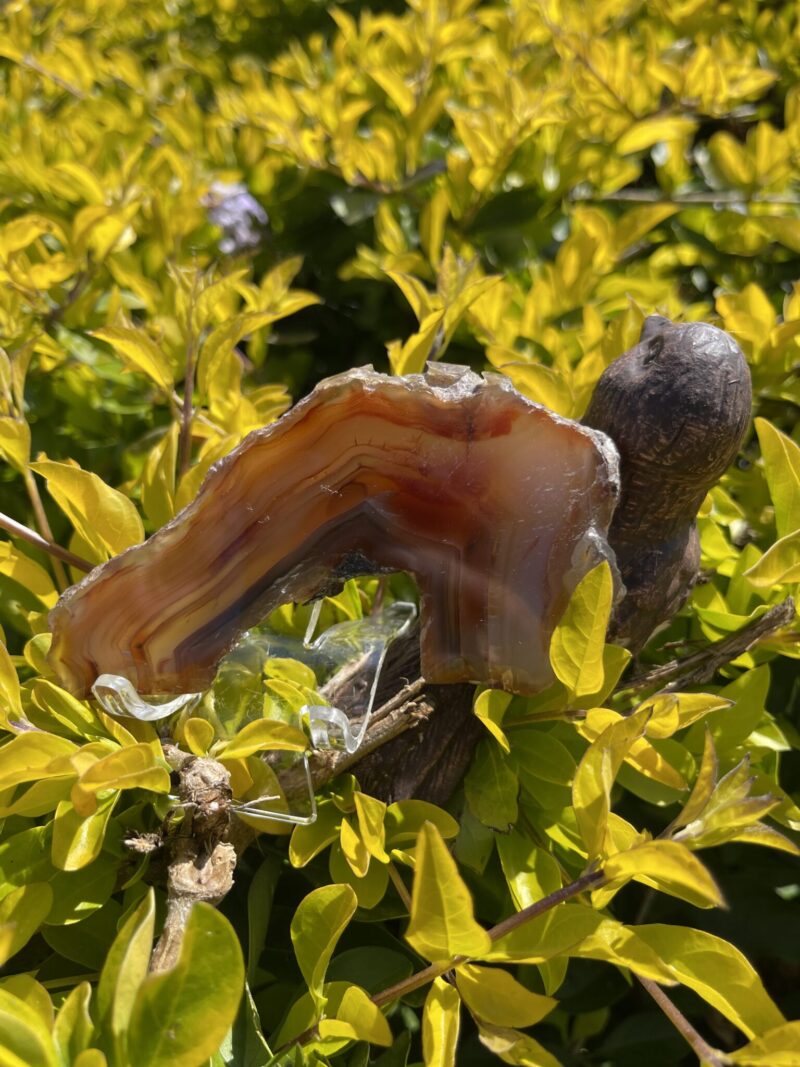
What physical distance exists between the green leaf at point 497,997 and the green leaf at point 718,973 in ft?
0.28

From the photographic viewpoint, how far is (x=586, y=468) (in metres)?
0.63

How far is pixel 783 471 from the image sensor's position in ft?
2.54

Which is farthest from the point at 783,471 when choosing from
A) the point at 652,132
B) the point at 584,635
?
the point at 652,132

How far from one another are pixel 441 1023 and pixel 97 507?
0.48m

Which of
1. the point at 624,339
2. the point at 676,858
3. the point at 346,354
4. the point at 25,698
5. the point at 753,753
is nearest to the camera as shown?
the point at 676,858

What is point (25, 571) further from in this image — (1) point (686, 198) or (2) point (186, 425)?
(1) point (686, 198)

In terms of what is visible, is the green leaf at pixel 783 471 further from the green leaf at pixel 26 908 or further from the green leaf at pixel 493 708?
the green leaf at pixel 26 908

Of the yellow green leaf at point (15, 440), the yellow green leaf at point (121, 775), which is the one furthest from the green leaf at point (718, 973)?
the yellow green leaf at point (15, 440)

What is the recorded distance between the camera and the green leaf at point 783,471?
770 mm

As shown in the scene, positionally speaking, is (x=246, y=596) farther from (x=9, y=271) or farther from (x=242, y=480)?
(x=9, y=271)

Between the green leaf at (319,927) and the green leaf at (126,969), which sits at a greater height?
the green leaf at (126,969)

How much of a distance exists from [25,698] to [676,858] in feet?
1.76

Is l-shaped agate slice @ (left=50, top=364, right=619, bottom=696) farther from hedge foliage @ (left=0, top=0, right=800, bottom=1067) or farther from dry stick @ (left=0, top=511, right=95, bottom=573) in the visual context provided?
dry stick @ (left=0, top=511, right=95, bottom=573)

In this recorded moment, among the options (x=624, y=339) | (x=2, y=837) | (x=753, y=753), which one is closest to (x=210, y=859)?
(x=2, y=837)
